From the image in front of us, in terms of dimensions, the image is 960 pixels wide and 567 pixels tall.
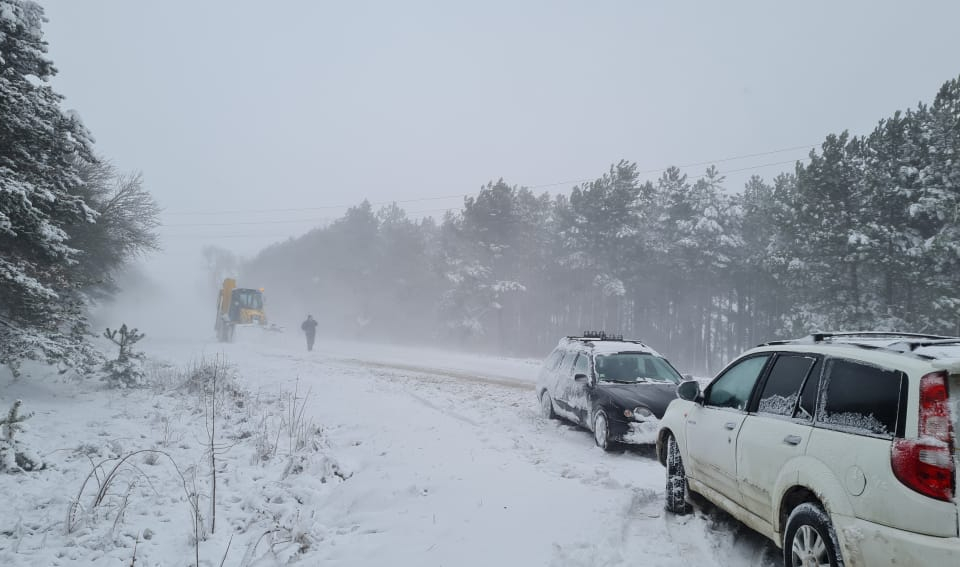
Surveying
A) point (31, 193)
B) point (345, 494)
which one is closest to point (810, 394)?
point (345, 494)

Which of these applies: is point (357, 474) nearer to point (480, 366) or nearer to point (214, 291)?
point (480, 366)

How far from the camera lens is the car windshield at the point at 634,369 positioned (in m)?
8.74

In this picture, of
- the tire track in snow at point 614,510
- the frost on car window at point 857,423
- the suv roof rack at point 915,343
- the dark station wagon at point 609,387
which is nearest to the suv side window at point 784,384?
the frost on car window at point 857,423

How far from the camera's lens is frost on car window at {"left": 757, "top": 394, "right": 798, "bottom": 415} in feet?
12.1

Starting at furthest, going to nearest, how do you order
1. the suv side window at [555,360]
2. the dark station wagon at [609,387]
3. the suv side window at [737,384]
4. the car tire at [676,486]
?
the suv side window at [555,360], the dark station wagon at [609,387], the car tire at [676,486], the suv side window at [737,384]

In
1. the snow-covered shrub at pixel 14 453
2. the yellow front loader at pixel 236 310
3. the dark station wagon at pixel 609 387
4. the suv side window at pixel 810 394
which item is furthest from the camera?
the yellow front loader at pixel 236 310

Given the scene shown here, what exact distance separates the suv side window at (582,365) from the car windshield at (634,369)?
20 cm

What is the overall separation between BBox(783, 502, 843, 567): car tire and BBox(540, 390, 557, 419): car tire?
688cm

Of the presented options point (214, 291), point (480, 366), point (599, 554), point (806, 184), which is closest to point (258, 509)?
point (599, 554)

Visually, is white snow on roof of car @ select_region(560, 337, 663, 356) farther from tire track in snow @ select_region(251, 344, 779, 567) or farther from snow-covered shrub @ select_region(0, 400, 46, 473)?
snow-covered shrub @ select_region(0, 400, 46, 473)

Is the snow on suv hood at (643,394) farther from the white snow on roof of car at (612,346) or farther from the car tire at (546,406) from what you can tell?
the car tire at (546,406)

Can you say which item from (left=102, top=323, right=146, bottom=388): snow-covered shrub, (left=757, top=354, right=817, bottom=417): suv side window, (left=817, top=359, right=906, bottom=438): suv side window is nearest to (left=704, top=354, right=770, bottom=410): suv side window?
(left=757, top=354, right=817, bottom=417): suv side window

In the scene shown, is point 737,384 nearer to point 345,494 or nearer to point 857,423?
point 857,423

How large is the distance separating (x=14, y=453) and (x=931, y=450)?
8446mm
